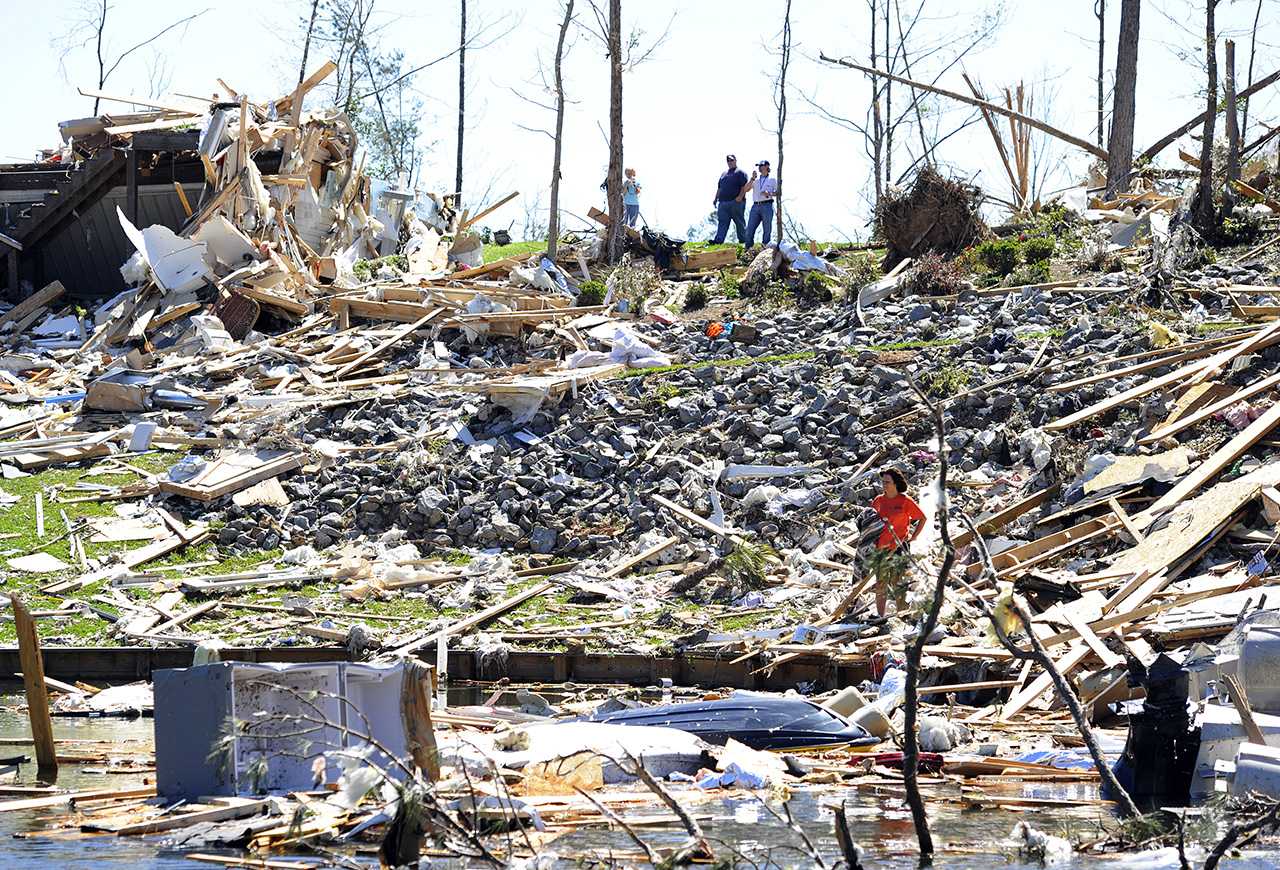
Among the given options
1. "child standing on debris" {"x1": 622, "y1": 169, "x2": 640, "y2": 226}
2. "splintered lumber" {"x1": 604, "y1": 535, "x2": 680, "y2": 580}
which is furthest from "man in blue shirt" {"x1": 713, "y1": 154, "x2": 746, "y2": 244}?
"splintered lumber" {"x1": 604, "y1": 535, "x2": 680, "y2": 580}

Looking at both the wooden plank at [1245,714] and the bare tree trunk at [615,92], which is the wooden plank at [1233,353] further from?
the bare tree trunk at [615,92]

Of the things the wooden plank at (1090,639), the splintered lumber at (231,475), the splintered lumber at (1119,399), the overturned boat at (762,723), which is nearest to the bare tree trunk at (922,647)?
the overturned boat at (762,723)

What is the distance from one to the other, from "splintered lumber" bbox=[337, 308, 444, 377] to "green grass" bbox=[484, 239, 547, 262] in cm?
777

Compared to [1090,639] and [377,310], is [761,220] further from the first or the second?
[1090,639]

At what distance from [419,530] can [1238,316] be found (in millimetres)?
10481

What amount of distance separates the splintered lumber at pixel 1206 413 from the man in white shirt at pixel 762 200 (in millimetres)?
11899

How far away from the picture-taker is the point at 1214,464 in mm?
13305

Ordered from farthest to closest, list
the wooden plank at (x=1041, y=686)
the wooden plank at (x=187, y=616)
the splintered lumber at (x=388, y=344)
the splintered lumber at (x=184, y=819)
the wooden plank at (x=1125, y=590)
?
the splintered lumber at (x=388, y=344), the wooden plank at (x=187, y=616), the wooden plank at (x=1125, y=590), the wooden plank at (x=1041, y=686), the splintered lumber at (x=184, y=819)

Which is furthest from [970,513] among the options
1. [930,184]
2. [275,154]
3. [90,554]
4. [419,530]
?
[275,154]

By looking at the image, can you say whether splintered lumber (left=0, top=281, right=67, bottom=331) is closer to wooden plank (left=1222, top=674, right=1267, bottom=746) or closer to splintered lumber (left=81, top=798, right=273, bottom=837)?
splintered lumber (left=81, top=798, right=273, bottom=837)

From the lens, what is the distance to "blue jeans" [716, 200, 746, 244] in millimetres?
27203

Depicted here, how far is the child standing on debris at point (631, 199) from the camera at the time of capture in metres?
27.5

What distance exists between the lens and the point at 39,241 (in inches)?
1061

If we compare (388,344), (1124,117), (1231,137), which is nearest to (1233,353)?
(1231,137)
